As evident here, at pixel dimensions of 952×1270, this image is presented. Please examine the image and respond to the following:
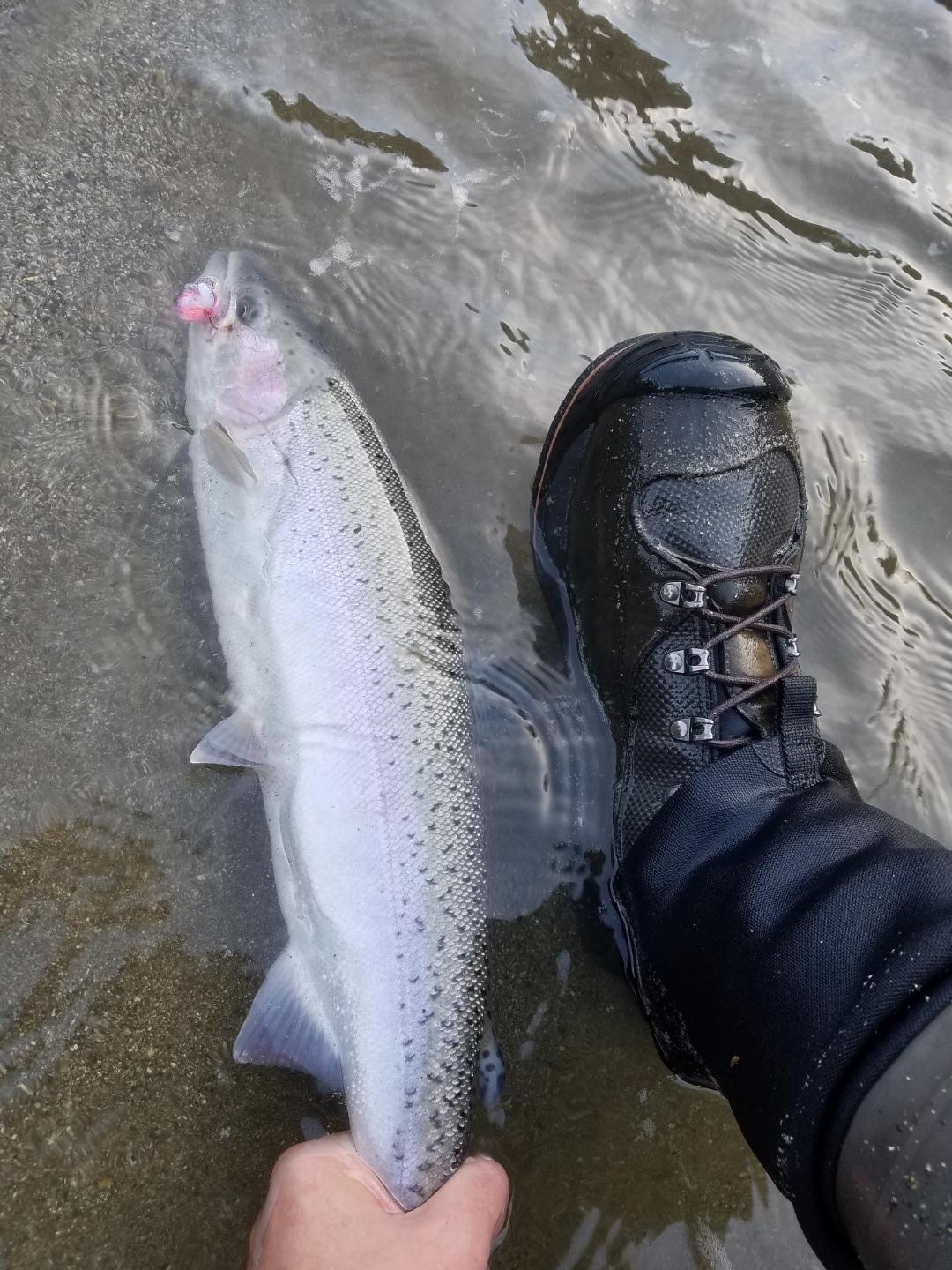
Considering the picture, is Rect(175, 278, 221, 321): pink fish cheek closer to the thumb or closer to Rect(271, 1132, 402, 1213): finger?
Rect(271, 1132, 402, 1213): finger

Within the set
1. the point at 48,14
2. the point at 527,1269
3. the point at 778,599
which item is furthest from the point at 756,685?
the point at 48,14

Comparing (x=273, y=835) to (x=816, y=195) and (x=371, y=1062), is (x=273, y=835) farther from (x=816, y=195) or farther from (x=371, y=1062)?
(x=816, y=195)

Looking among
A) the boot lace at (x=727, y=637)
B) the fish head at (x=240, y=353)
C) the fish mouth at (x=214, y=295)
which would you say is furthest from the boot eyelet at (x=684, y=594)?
the fish mouth at (x=214, y=295)

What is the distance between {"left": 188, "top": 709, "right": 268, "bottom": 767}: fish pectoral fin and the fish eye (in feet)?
3.42

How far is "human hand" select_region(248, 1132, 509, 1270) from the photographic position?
69.9 inches

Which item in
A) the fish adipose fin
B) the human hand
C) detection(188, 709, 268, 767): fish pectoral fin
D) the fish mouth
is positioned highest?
the fish mouth

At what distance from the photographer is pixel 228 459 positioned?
2.28 metres

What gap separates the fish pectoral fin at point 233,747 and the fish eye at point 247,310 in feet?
3.42

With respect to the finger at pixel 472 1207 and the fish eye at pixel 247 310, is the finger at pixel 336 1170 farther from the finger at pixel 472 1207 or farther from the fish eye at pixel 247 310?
the fish eye at pixel 247 310

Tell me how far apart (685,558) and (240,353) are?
1265 millimetres

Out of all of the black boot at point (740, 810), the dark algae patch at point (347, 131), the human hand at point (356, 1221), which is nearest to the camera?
the black boot at point (740, 810)

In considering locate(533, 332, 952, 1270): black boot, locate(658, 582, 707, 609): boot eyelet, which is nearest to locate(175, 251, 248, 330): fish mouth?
locate(533, 332, 952, 1270): black boot

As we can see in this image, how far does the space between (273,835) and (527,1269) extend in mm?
1213

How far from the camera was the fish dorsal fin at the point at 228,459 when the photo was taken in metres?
2.28
